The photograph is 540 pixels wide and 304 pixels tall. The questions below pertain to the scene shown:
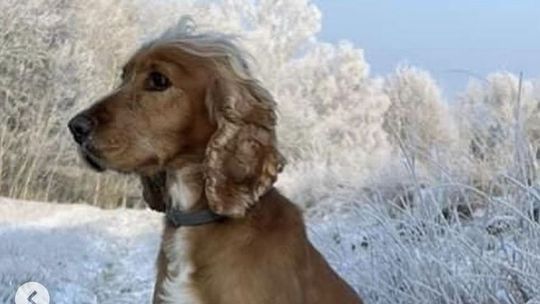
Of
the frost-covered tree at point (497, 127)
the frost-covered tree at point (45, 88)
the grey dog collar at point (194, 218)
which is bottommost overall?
the frost-covered tree at point (45, 88)

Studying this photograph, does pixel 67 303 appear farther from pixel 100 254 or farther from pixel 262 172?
pixel 262 172

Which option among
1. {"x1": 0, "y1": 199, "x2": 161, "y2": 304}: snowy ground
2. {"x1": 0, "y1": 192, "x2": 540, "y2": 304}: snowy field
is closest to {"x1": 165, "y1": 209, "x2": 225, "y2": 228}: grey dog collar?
{"x1": 0, "y1": 192, "x2": 540, "y2": 304}: snowy field

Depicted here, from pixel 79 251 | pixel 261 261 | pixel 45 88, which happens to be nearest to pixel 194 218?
pixel 261 261

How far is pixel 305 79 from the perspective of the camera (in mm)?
15984

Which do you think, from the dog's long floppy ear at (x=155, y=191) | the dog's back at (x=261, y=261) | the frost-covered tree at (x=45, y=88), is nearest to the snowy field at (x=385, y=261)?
the dog's back at (x=261, y=261)

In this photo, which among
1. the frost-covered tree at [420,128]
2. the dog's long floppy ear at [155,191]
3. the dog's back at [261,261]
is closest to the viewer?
the dog's back at [261,261]

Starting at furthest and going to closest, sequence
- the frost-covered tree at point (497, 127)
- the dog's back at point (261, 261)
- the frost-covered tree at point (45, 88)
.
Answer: the frost-covered tree at point (45, 88) → the frost-covered tree at point (497, 127) → the dog's back at point (261, 261)

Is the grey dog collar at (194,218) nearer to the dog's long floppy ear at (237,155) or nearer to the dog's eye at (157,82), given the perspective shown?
the dog's long floppy ear at (237,155)

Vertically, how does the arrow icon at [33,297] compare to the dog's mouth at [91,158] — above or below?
below

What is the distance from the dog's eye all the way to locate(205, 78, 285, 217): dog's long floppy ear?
0.41 feet

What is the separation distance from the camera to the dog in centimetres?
288

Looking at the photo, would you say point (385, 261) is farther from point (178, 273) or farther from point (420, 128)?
point (178, 273)

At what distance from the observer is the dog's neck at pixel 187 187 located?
3.03m

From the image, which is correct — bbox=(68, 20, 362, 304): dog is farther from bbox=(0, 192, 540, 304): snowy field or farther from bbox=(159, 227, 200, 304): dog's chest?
bbox=(0, 192, 540, 304): snowy field
